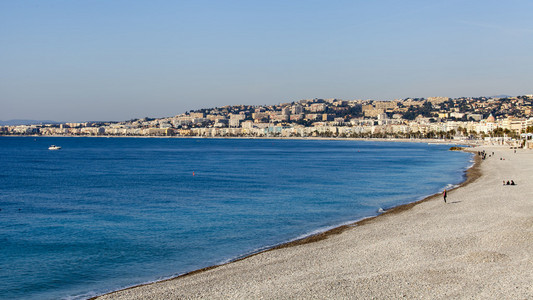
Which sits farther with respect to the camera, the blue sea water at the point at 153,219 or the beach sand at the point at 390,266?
the blue sea water at the point at 153,219

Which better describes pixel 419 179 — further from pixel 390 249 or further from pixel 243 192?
pixel 390 249

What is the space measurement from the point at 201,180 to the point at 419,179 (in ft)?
51.6

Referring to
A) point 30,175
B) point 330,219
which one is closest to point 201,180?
point 30,175

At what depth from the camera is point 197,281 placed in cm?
1216

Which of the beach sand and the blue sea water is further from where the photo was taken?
the blue sea water

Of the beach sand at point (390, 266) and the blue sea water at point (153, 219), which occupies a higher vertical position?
the beach sand at point (390, 266)

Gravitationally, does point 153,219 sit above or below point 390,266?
below

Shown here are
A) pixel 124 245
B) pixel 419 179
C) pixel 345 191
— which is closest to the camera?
pixel 124 245

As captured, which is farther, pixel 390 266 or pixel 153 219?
pixel 153 219

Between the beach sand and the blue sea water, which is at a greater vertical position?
the beach sand

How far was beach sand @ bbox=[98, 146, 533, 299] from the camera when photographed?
1067cm

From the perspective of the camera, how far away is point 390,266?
1255 cm

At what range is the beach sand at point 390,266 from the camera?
1067 cm

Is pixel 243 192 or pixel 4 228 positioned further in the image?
pixel 243 192
